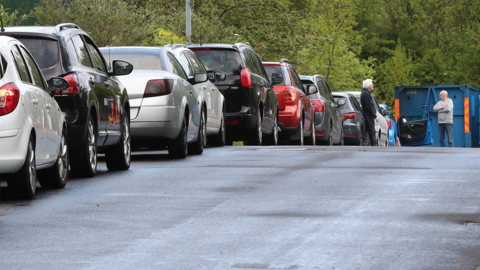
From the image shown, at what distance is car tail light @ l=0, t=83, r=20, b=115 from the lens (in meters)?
9.47

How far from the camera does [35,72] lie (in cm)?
1081

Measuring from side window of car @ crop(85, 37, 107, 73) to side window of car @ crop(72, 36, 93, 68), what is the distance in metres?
0.19

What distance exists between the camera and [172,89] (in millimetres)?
15016

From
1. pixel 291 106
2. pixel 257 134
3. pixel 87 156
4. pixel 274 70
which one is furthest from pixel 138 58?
pixel 274 70

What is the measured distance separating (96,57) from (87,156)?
153 cm

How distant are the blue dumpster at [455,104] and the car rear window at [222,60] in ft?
54.0

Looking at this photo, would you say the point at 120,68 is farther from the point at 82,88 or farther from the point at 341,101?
the point at 341,101

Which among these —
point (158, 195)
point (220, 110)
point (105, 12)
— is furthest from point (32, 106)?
point (105, 12)

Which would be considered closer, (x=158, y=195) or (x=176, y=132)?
(x=158, y=195)

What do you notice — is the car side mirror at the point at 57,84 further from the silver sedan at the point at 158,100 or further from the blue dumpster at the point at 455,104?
the blue dumpster at the point at 455,104

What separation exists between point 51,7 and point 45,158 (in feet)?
52.6

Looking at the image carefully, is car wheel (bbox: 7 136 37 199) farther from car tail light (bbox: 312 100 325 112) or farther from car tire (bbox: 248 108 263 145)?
car tail light (bbox: 312 100 325 112)

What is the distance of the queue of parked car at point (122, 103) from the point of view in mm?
10023

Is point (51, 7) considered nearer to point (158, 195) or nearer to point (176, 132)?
point (176, 132)
